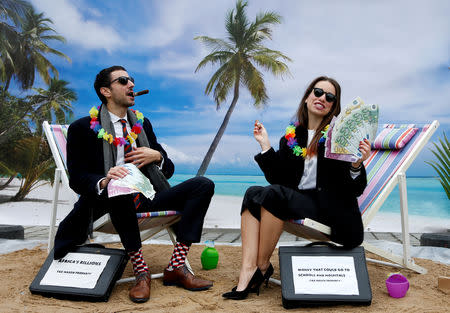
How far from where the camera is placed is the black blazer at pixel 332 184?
2.51 m

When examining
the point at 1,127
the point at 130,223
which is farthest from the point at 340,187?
the point at 1,127

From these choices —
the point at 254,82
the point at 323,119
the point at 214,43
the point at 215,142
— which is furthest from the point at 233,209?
the point at 323,119

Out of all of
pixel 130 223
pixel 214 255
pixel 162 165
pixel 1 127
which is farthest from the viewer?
pixel 1 127

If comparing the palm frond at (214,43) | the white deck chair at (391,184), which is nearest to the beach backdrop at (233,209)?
the white deck chair at (391,184)

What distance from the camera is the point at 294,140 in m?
2.92

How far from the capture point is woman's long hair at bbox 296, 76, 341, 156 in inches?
110

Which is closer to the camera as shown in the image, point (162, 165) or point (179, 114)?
point (162, 165)

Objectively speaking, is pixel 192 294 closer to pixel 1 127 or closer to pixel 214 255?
pixel 214 255

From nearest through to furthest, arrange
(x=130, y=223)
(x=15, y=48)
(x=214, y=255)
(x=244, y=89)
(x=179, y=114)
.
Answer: (x=130, y=223) < (x=214, y=255) < (x=244, y=89) < (x=15, y=48) < (x=179, y=114)

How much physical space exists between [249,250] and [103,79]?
158 cm

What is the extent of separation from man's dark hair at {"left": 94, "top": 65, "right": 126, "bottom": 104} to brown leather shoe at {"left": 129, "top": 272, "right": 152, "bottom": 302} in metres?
1.29

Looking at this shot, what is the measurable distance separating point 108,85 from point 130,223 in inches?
40.3

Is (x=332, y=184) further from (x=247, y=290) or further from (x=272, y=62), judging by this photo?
(x=272, y=62)

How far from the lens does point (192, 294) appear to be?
2621mm
